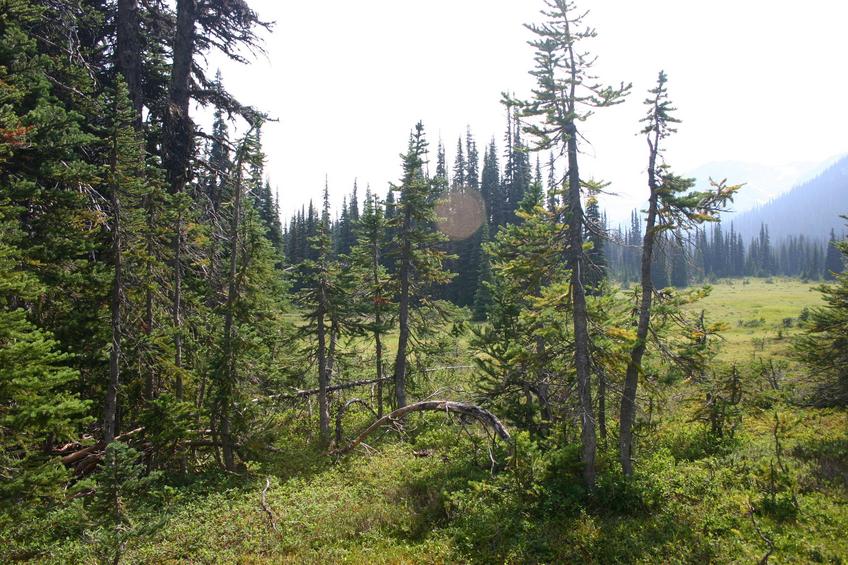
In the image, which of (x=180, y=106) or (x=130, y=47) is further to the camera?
(x=180, y=106)

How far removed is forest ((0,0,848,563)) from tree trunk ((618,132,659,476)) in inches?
2.6

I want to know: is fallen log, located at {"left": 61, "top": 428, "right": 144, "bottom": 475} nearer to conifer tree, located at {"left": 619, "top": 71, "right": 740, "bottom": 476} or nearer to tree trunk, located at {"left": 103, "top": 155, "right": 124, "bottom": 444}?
tree trunk, located at {"left": 103, "top": 155, "right": 124, "bottom": 444}

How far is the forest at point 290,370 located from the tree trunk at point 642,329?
0.07 m

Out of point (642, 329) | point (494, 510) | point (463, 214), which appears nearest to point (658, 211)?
point (642, 329)

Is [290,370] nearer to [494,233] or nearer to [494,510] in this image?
[494,510]

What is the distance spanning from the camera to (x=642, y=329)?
12.3 meters

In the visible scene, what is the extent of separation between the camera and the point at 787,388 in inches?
796

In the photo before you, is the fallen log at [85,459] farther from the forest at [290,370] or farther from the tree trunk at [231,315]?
the tree trunk at [231,315]

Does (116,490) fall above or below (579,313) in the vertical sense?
below

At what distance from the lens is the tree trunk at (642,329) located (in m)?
12.0

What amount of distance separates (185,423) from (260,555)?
489cm

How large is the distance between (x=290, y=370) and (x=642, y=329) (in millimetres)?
13986

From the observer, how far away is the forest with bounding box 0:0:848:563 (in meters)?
9.73

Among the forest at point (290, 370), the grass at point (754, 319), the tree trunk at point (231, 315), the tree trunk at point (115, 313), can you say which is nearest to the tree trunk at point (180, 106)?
the forest at point (290, 370)
